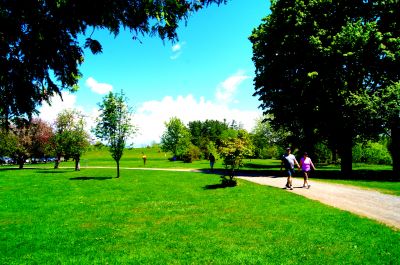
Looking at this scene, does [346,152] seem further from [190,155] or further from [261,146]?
[261,146]

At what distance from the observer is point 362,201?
1609 cm

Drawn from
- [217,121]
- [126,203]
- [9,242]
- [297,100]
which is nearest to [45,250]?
[9,242]

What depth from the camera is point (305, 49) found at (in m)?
30.2

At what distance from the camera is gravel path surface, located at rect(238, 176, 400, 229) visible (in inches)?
506

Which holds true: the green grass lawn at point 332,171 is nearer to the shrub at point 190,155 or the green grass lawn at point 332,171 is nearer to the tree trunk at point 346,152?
the tree trunk at point 346,152

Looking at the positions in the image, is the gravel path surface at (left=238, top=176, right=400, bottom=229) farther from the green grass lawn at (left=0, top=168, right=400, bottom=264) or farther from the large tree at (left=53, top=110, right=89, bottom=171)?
the large tree at (left=53, top=110, right=89, bottom=171)

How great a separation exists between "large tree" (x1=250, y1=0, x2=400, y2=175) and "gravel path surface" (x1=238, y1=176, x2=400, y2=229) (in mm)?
10695

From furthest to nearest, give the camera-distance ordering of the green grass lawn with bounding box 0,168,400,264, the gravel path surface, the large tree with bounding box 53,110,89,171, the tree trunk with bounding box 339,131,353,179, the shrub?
the shrub → the large tree with bounding box 53,110,89,171 → the tree trunk with bounding box 339,131,353,179 → the gravel path surface → the green grass lawn with bounding box 0,168,400,264

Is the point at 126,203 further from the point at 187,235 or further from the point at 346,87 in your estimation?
the point at 346,87

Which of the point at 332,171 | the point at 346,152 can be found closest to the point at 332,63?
the point at 346,152

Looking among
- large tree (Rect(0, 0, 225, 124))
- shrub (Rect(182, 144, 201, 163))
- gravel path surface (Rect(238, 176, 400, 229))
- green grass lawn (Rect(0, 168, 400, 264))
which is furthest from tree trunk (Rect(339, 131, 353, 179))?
shrub (Rect(182, 144, 201, 163))

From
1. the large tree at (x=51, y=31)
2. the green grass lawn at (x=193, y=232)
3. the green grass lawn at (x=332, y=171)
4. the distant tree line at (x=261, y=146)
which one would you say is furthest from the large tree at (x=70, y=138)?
the large tree at (x=51, y=31)

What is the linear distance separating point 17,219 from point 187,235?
8.61 m

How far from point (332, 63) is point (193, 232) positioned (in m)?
24.3
